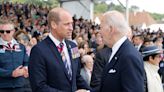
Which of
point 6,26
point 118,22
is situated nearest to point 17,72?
point 6,26

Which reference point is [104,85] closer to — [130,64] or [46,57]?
[130,64]

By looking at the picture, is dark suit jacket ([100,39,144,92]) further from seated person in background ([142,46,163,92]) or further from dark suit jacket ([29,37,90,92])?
seated person in background ([142,46,163,92])

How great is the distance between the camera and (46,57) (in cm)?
370

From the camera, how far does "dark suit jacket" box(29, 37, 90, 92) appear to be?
3.63m

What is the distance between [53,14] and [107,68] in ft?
2.66

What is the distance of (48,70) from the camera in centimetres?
369

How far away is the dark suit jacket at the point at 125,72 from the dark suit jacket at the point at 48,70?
0.59 meters

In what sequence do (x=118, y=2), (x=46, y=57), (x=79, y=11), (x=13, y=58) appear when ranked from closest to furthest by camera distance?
(x=46, y=57) → (x=13, y=58) → (x=118, y=2) → (x=79, y=11)

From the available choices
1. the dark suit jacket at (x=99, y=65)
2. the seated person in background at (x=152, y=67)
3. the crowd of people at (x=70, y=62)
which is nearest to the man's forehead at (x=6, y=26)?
the crowd of people at (x=70, y=62)

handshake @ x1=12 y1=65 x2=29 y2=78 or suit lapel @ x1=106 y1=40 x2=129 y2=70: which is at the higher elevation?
suit lapel @ x1=106 y1=40 x2=129 y2=70

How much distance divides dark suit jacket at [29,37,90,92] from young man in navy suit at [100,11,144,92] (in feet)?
1.71

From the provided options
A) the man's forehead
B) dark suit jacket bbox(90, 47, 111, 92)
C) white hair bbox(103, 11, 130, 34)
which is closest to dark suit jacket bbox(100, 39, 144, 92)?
white hair bbox(103, 11, 130, 34)

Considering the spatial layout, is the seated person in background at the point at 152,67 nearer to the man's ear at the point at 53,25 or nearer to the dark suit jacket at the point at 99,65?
the dark suit jacket at the point at 99,65

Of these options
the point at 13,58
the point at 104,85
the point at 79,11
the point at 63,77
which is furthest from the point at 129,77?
the point at 79,11
